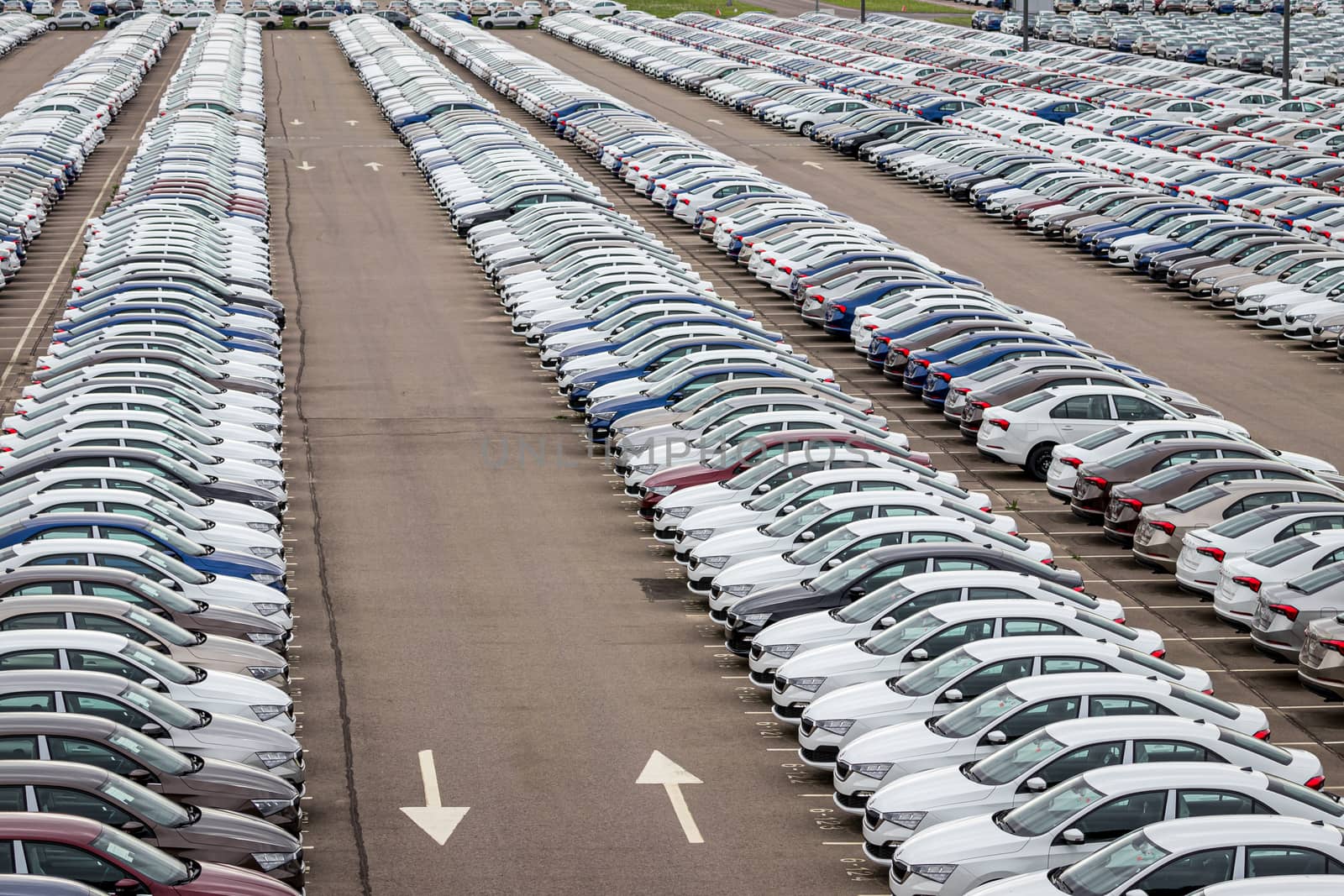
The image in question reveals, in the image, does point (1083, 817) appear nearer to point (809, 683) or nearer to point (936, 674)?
point (936, 674)

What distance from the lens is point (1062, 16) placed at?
115 meters

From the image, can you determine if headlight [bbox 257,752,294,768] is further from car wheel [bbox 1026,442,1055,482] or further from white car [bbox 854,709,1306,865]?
car wheel [bbox 1026,442,1055,482]

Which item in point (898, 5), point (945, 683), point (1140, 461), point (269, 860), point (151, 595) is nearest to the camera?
point (269, 860)

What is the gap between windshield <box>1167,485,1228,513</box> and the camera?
23609mm

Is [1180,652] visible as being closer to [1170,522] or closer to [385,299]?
[1170,522]

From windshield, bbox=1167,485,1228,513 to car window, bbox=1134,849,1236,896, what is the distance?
35.4 ft

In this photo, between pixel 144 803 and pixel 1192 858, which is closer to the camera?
pixel 1192 858

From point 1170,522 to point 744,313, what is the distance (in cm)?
1274

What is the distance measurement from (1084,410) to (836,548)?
27.8ft

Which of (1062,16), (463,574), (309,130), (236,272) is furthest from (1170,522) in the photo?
(1062,16)

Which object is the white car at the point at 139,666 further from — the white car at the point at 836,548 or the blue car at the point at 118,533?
the white car at the point at 836,548

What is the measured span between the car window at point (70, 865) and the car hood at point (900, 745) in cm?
619

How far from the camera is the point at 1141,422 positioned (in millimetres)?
26672

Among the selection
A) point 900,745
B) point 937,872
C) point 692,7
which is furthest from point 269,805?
point 692,7
